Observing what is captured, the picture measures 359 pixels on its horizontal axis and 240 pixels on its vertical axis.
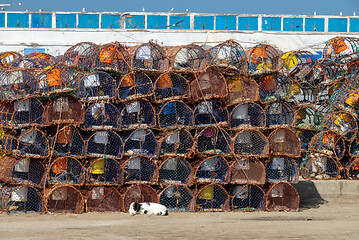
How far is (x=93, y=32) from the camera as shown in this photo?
26.0m

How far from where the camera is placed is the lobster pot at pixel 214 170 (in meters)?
10.9

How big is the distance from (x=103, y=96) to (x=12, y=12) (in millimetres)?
19870

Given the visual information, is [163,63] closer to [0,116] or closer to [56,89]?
[56,89]

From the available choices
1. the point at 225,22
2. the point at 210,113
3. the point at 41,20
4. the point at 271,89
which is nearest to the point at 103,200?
the point at 210,113

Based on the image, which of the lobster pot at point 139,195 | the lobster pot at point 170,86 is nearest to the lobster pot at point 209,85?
the lobster pot at point 170,86

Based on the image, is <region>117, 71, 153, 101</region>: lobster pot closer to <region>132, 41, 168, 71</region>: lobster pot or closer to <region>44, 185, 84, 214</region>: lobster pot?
<region>132, 41, 168, 71</region>: lobster pot

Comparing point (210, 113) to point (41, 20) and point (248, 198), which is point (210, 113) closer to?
point (248, 198)

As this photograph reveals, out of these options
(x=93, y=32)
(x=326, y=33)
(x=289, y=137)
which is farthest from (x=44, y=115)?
(x=326, y=33)

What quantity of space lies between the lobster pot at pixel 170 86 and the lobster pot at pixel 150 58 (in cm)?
29

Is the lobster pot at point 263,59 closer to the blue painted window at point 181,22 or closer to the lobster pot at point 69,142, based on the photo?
the lobster pot at point 69,142

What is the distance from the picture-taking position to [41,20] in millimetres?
28312

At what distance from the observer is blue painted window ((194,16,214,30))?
28391 millimetres

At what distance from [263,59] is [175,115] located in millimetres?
2590

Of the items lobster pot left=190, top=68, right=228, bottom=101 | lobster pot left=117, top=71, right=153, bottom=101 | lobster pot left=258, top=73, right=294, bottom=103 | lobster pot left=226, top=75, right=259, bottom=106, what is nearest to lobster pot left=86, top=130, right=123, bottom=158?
lobster pot left=117, top=71, right=153, bottom=101
